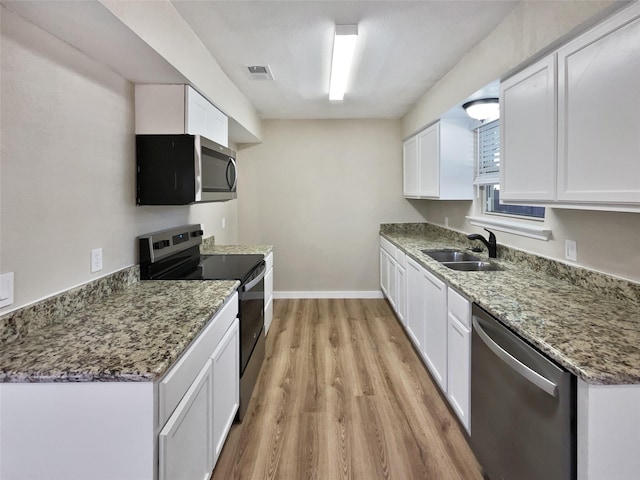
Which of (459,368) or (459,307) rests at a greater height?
(459,307)

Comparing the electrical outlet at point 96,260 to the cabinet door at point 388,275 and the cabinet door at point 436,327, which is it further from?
the cabinet door at point 388,275

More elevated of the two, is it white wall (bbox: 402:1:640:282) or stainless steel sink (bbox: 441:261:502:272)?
white wall (bbox: 402:1:640:282)

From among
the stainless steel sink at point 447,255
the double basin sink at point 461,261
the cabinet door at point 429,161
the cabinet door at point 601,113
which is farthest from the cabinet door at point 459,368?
the cabinet door at point 429,161

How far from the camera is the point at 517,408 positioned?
1424 mm

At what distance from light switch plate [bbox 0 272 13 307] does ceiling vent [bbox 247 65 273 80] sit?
226cm

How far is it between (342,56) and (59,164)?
189 centimetres

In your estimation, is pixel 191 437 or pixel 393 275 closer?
pixel 191 437

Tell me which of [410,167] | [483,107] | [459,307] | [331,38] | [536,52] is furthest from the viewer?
[410,167]

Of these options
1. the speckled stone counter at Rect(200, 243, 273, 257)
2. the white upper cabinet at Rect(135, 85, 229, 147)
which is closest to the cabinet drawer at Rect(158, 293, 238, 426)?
the white upper cabinet at Rect(135, 85, 229, 147)

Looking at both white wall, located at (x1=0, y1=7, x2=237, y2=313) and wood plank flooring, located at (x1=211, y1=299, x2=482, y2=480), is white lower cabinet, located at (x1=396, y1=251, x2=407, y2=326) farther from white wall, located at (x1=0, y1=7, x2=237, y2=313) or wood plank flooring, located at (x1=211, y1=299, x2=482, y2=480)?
white wall, located at (x1=0, y1=7, x2=237, y2=313)

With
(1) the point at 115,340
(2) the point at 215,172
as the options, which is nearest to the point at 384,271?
(2) the point at 215,172

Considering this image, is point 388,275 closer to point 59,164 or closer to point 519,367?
point 519,367

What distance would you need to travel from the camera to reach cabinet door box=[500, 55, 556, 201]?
5.72 feet

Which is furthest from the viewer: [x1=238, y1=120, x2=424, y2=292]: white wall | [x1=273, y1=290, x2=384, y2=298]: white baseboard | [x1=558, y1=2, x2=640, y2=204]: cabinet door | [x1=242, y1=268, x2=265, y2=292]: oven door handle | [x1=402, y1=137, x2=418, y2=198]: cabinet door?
[x1=273, y1=290, x2=384, y2=298]: white baseboard
